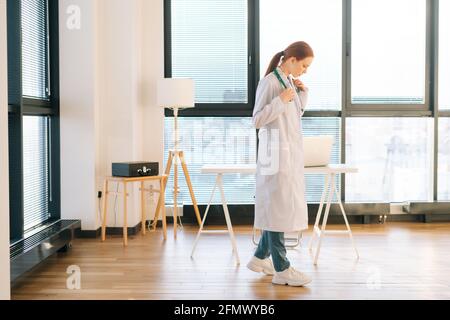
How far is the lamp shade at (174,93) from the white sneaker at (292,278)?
7.93 feet

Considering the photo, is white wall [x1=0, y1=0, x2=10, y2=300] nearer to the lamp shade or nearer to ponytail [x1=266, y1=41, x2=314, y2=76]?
ponytail [x1=266, y1=41, x2=314, y2=76]

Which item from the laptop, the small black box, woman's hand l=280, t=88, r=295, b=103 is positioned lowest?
the small black box

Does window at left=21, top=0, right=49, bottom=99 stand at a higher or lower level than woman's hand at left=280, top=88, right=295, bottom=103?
higher

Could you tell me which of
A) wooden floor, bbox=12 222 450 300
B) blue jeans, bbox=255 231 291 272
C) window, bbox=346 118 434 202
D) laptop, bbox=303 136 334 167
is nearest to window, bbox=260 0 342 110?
window, bbox=346 118 434 202

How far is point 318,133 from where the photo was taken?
6980mm

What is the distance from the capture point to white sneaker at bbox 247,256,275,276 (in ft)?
14.8

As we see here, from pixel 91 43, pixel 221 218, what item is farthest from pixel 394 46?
pixel 91 43

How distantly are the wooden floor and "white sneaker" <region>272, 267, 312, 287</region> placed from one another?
5 cm

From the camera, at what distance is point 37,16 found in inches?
214

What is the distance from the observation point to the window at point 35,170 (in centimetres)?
514

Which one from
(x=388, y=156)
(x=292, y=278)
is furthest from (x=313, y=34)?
(x=292, y=278)

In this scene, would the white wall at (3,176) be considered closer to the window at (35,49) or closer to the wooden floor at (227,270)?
the wooden floor at (227,270)

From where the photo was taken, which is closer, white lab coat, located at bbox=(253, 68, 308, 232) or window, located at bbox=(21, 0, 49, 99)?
white lab coat, located at bbox=(253, 68, 308, 232)

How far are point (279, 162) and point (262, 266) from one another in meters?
0.80
